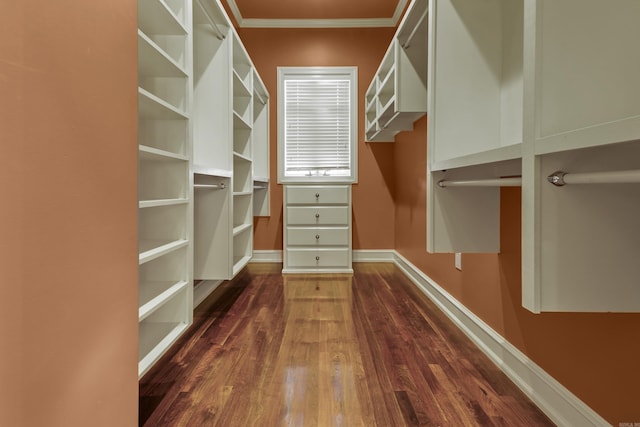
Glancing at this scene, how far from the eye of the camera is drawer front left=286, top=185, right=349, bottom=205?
309 centimetres

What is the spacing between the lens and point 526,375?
125cm

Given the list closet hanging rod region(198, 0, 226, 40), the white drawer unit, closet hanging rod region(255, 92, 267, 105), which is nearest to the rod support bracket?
closet hanging rod region(198, 0, 226, 40)

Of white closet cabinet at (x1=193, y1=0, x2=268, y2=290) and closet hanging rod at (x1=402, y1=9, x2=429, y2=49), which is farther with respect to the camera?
white closet cabinet at (x1=193, y1=0, x2=268, y2=290)

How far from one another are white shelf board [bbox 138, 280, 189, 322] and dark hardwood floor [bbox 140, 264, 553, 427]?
0.35 m

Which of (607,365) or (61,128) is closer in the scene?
(61,128)

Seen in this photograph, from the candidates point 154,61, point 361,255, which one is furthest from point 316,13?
point 154,61

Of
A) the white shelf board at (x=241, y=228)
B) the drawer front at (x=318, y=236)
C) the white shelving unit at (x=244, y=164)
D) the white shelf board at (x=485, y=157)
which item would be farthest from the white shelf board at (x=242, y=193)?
the white shelf board at (x=485, y=157)

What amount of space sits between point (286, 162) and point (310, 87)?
0.86 m

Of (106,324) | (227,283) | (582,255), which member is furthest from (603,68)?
(227,283)

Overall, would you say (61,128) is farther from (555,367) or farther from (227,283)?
(227,283)

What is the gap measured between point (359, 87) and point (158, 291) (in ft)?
10.00

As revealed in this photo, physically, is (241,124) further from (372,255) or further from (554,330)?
(554,330)

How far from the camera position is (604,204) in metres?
0.68

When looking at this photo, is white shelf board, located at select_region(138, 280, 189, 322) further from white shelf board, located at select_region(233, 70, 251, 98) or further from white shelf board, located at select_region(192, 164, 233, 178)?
white shelf board, located at select_region(233, 70, 251, 98)
